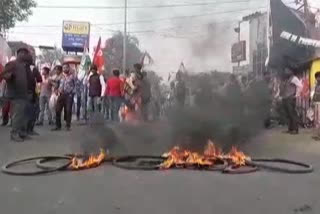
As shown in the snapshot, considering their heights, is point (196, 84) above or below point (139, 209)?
above

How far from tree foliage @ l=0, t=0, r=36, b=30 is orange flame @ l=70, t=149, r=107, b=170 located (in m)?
29.1

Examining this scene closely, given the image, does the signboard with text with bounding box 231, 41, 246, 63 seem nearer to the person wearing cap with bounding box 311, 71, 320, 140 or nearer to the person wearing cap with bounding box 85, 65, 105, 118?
the person wearing cap with bounding box 311, 71, 320, 140

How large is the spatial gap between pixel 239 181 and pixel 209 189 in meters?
0.66

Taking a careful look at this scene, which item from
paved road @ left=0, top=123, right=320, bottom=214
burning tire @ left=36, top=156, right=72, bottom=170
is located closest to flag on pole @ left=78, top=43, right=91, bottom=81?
burning tire @ left=36, top=156, right=72, bottom=170

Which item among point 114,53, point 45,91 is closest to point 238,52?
point 45,91

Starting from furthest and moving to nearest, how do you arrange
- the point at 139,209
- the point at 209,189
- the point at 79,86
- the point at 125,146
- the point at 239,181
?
the point at 79,86 → the point at 125,146 → the point at 239,181 → the point at 209,189 → the point at 139,209

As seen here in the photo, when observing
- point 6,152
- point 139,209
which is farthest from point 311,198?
point 6,152

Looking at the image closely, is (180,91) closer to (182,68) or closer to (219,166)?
(182,68)

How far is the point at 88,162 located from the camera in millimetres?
8344

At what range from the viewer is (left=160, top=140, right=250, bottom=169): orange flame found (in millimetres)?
8258

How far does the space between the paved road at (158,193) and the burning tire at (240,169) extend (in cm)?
15

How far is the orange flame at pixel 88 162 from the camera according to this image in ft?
26.7

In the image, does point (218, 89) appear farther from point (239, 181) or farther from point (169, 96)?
point (239, 181)

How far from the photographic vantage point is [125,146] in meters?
9.52
